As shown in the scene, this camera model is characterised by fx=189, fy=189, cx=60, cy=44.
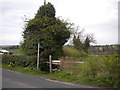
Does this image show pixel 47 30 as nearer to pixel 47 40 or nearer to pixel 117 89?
pixel 47 40

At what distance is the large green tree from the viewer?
662 inches

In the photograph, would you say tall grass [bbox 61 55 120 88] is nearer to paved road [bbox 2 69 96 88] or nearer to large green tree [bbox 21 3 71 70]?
paved road [bbox 2 69 96 88]

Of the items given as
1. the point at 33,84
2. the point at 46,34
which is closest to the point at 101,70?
the point at 33,84

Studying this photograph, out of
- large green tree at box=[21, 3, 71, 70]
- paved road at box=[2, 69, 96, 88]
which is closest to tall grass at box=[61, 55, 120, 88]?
paved road at box=[2, 69, 96, 88]

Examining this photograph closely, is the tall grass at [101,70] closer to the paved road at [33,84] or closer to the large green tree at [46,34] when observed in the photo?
the paved road at [33,84]

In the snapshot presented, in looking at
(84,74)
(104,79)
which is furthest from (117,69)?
(84,74)

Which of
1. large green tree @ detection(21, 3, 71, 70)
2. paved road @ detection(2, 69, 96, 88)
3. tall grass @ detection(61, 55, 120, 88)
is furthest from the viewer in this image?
large green tree @ detection(21, 3, 71, 70)

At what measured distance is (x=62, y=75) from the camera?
13.1m

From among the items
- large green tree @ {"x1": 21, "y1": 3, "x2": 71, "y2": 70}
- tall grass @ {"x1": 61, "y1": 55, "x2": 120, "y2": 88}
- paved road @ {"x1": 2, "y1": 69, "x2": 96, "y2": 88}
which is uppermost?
large green tree @ {"x1": 21, "y1": 3, "x2": 71, "y2": 70}

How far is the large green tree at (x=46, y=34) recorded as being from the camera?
1681cm

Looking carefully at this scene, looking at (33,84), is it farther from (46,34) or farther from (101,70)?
(46,34)

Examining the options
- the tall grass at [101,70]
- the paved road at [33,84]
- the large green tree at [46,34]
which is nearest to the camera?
the paved road at [33,84]

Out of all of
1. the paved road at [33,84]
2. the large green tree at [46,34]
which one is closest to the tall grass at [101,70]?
the paved road at [33,84]

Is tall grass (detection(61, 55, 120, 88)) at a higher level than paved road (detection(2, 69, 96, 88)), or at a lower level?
higher
